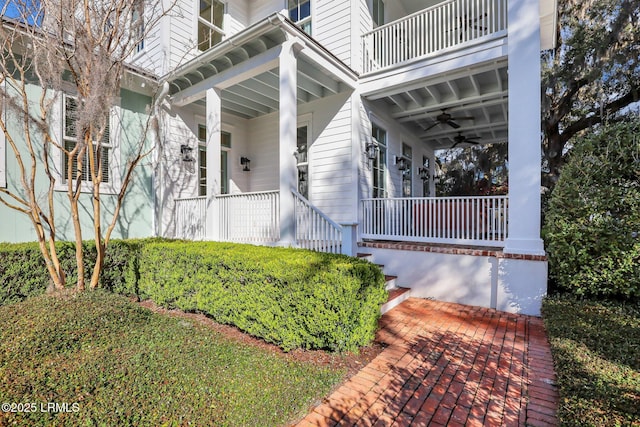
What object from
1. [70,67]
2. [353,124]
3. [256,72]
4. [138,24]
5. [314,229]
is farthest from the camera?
[353,124]

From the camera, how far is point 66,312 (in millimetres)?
3740

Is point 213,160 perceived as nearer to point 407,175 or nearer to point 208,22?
point 208,22

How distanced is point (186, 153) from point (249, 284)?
4.81 m

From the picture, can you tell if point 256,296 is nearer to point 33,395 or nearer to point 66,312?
point 33,395

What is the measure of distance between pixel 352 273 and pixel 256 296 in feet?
4.17

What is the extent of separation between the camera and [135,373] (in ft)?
9.28

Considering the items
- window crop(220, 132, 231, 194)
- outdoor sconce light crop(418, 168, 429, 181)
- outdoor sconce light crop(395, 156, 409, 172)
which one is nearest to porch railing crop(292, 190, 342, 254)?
window crop(220, 132, 231, 194)

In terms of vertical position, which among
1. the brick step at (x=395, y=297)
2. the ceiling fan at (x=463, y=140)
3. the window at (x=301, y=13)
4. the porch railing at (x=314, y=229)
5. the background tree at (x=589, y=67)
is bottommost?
the brick step at (x=395, y=297)

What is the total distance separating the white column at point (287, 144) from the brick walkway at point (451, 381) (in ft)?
7.21

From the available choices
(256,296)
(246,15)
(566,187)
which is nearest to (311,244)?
(256,296)

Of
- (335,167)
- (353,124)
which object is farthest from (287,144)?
(353,124)

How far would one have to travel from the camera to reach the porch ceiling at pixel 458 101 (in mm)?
6551

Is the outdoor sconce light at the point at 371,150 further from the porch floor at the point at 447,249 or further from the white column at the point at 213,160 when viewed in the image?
the white column at the point at 213,160

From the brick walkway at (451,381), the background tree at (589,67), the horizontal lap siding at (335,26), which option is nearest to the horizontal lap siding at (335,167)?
the horizontal lap siding at (335,26)
